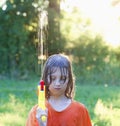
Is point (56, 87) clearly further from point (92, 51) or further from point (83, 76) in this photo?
point (92, 51)

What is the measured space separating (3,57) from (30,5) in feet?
5.15

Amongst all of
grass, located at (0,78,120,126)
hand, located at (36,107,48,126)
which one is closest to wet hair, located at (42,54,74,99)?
hand, located at (36,107,48,126)

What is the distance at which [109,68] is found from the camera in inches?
528

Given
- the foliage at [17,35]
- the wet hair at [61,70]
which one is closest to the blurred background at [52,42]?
the foliage at [17,35]

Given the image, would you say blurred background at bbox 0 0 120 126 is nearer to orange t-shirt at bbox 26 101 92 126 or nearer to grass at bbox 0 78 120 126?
grass at bbox 0 78 120 126

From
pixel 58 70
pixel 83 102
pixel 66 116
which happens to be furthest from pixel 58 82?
pixel 83 102

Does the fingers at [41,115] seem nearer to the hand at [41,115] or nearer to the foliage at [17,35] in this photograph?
the hand at [41,115]

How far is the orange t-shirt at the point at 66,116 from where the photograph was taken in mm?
3168

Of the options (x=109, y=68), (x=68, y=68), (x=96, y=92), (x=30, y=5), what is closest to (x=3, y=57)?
(x=30, y=5)

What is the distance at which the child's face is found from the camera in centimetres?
321

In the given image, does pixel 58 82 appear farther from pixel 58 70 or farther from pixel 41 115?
pixel 41 115

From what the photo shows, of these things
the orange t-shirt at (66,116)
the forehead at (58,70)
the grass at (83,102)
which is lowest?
the grass at (83,102)

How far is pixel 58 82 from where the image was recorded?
320 centimetres

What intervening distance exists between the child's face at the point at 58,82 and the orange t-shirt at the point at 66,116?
94mm
